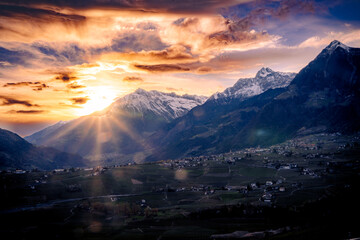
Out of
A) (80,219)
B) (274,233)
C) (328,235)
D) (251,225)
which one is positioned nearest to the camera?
(328,235)

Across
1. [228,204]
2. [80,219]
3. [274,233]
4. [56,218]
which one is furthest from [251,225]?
[56,218]

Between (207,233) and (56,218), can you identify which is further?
(56,218)

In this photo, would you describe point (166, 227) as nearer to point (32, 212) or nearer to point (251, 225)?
point (251, 225)

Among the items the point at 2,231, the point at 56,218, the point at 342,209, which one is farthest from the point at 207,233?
the point at 2,231

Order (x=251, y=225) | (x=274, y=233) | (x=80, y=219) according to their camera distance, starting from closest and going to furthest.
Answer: (x=274, y=233) < (x=251, y=225) < (x=80, y=219)

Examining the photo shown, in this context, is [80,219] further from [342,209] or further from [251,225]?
[342,209]

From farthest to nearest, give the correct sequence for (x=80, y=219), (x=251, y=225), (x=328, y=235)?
(x=80, y=219) < (x=251, y=225) < (x=328, y=235)

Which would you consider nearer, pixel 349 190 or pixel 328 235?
pixel 328 235

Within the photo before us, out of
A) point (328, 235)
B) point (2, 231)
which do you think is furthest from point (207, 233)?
point (2, 231)
